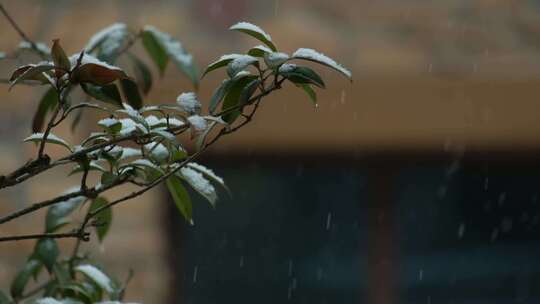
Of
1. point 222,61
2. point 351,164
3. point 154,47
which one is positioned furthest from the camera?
point 351,164

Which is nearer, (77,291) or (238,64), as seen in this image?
(238,64)

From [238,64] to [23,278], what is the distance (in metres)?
0.60

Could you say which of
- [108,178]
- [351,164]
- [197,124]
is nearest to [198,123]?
[197,124]

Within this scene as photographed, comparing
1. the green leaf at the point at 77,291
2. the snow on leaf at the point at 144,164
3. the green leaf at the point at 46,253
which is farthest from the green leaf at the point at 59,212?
the snow on leaf at the point at 144,164

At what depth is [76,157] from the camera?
43.6 inches

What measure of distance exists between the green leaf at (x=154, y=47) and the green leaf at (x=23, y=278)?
0.41 m

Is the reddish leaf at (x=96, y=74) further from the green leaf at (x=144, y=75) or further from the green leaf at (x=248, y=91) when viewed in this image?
the green leaf at (x=144, y=75)

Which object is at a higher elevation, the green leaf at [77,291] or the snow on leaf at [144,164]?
the snow on leaf at [144,164]

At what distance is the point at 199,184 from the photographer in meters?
1.24

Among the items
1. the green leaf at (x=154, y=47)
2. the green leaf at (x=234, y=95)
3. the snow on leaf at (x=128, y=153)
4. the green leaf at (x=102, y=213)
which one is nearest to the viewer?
the green leaf at (x=234, y=95)

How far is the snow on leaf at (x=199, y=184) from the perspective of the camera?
4.04 feet

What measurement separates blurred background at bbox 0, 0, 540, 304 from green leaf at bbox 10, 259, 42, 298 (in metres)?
1.69

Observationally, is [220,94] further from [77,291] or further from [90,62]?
[77,291]

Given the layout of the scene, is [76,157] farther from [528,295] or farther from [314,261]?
[528,295]
